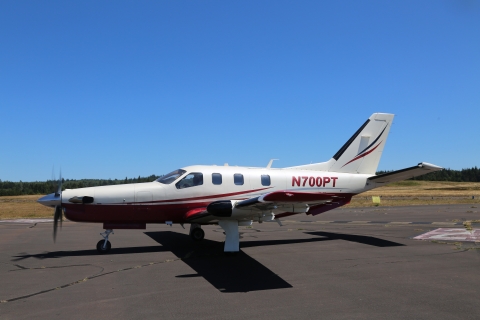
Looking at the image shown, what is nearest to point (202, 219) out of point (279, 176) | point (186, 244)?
point (186, 244)

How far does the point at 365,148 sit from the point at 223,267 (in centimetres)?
875

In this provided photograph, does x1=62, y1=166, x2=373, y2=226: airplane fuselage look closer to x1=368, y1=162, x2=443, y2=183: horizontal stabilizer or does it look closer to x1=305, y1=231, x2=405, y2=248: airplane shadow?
x1=368, y1=162, x2=443, y2=183: horizontal stabilizer

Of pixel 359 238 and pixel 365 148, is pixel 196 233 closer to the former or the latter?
pixel 359 238

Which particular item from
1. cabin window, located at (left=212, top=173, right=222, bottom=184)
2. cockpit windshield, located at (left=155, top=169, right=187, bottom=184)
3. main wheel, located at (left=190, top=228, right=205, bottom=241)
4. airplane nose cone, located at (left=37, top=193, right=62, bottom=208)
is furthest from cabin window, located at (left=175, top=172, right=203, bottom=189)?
airplane nose cone, located at (left=37, top=193, right=62, bottom=208)

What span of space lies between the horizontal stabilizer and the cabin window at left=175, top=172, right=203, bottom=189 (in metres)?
6.55

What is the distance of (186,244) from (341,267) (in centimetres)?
620

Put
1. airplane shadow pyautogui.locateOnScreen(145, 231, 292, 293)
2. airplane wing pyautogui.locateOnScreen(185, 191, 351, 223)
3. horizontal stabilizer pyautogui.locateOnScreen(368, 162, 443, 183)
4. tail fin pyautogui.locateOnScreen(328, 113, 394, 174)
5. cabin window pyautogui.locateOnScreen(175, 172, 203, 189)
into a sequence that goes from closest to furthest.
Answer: airplane shadow pyautogui.locateOnScreen(145, 231, 292, 293) → airplane wing pyautogui.locateOnScreen(185, 191, 351, 223) → horizontal stabilizer pyautogui.locateOnScreen(368, 162, 443, 183) → cabin window pyautogui.locateOnScreen(175, 172, 203, 189) → tail fin pyautogui.locateOnScreen(328, 113, 394, 174)

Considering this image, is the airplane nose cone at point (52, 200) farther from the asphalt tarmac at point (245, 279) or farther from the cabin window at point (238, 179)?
the cabin window at point (238, 179)

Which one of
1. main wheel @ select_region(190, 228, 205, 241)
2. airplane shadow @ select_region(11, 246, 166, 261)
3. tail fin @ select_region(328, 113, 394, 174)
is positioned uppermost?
tail fin @ select_region(328, 113, 394, 174)

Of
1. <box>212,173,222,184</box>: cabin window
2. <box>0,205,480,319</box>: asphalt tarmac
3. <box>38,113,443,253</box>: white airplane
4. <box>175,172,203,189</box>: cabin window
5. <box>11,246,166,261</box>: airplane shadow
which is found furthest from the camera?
<box>212,173,222,184</box>: cabin window

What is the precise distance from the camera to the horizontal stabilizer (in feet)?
43.2

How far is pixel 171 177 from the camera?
13.9m

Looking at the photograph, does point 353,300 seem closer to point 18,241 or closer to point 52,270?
point 52,270

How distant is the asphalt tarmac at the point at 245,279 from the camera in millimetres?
6887
